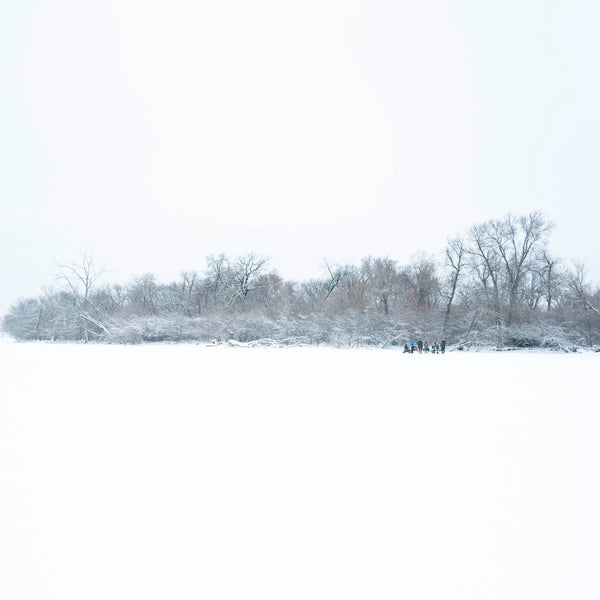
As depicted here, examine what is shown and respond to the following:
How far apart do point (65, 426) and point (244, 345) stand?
1108 inches

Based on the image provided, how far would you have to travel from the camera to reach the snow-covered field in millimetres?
2500

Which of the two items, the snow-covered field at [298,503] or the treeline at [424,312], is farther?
the treeline at [424,312]

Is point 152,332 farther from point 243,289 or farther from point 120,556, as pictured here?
point 120,556

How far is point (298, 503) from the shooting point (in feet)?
11.1

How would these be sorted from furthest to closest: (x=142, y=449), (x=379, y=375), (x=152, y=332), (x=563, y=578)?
1. (x=152, y=332)
2. (x=379, y=375)
3. (x=142, y=449)
4. (x=563, y=578)

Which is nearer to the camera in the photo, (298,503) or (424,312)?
(298,503)

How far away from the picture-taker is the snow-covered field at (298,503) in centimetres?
250

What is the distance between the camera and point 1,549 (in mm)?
2783

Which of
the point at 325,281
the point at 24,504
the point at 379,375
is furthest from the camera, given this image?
the point at 325,281

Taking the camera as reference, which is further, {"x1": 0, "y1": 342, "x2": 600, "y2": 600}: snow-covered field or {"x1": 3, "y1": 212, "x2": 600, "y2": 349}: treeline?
{"x1": 3, "y1": 212, "x2": 600, "y2": 349}: treeline

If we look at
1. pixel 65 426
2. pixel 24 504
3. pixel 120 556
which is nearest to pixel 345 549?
pixel 120 556

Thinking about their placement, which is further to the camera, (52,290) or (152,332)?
(52,290)

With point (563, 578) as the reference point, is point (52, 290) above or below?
above

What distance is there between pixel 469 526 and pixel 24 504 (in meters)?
3.88
